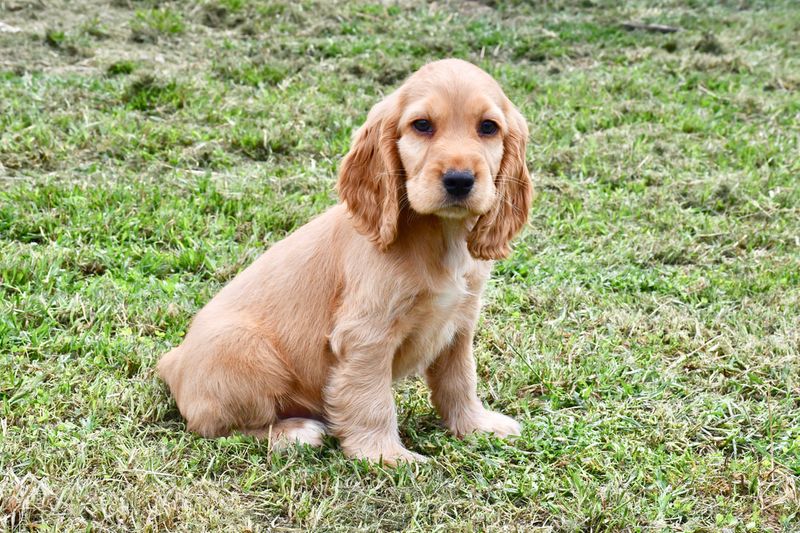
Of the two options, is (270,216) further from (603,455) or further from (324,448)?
(603,455)

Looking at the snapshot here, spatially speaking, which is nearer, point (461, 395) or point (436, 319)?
point (436, 319)

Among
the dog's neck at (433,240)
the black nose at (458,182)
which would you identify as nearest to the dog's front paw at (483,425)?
the dog's neck at (433,240)

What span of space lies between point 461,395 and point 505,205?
1.02m

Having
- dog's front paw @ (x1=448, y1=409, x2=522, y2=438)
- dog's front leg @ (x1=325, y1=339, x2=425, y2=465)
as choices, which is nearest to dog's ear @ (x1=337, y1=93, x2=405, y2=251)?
dog's front leg @ (x1=325, y1=339, x2=425, y2=465)

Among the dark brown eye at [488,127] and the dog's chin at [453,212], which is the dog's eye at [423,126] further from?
the dog's chin at [453,212]

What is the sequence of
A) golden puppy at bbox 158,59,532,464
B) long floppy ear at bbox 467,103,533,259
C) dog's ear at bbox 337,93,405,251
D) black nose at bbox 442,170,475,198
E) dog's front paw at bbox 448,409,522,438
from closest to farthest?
1. black nose at bbox 442,170,475,198
2. golden puppy at bbox 158,59,532,464
3. dog's ear at bbox 337,93,405,251
4. long floppy ear at bbox 467,103,533,259
5. dog's front paw at bbox 448,409,522,438

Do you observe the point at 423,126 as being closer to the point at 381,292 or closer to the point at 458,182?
the point at 458,182

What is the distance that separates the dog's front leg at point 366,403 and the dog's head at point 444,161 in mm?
525

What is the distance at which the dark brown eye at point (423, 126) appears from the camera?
3.83 metres

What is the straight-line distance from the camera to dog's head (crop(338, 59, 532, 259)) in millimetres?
3701

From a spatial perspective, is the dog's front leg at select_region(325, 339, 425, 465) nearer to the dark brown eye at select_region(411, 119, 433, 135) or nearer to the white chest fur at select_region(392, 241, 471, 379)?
the white chest fur at select_region(392, 241, 471, 379)

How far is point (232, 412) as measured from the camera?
4.20 metres

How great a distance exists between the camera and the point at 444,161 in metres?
3.66

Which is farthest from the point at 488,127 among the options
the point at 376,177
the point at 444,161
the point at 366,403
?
the point at 366,403
